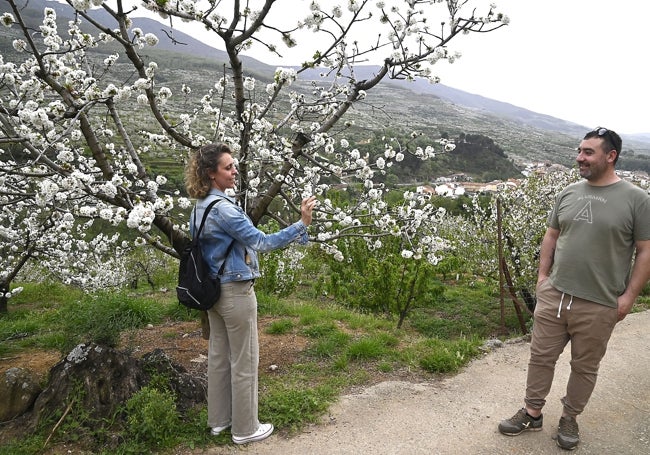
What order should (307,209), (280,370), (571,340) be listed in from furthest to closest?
(280,370) → (571,340) → (307,209)

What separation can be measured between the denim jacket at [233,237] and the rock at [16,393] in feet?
7.22

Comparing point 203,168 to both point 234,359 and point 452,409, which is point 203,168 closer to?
point 234,359

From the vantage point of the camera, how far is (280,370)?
4.81 meters

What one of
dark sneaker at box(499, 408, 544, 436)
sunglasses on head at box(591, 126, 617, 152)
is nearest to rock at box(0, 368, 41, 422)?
dark sneaker at box(499, 408, 544, 436)

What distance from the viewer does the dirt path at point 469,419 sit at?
340cm

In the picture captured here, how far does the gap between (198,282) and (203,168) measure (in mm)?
829

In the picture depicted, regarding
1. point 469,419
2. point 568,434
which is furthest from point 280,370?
point 568,434

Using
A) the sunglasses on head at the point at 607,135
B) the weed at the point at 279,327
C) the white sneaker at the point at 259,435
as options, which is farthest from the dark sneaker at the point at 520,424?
the weed at the point at 279,327

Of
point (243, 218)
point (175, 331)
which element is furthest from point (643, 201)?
point (175, 331)

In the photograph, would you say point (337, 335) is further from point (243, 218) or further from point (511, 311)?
point (511, 311)

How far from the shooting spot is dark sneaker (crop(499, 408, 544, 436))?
352 cm

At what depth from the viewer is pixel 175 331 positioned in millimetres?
6000

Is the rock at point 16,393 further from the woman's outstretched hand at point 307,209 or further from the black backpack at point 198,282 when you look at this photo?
the woman's outstretched hand at point 307,209

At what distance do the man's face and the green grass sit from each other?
8.99 ft
